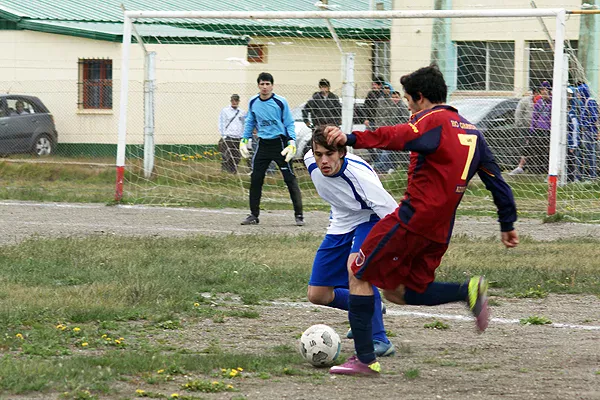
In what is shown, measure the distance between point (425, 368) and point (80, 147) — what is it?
16961mm

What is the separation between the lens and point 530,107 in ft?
55.1

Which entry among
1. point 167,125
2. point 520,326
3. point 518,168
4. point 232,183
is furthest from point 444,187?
point 167,125

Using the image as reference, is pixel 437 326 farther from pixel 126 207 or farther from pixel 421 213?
pixel 126 207

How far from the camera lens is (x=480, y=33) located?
2250 centimetres

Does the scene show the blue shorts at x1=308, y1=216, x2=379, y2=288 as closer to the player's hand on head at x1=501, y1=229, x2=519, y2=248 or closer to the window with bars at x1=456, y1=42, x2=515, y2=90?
the player's hand on head at x1=501, y1=229, x2=519, y2=248

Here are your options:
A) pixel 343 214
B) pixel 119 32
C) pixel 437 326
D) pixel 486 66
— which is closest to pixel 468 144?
pixel 343 214

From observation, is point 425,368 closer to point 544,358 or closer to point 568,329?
point 544,358

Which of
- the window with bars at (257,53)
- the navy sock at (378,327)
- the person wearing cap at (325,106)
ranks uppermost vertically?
the window with bars at (257,53)

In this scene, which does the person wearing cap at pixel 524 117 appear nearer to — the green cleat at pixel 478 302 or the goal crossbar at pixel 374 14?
the goal crossbar at pixel 374 14

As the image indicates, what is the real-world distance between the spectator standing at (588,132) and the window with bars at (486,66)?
3.63 meters

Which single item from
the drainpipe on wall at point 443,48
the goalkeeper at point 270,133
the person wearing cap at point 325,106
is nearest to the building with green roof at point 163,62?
the person wearing cap at point 325,106

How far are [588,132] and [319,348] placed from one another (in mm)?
10391

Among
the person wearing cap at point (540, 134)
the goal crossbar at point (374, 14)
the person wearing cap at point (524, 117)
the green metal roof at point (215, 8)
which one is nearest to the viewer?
the goal crossbar at point (374, 14)

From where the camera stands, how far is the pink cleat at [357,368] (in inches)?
240
